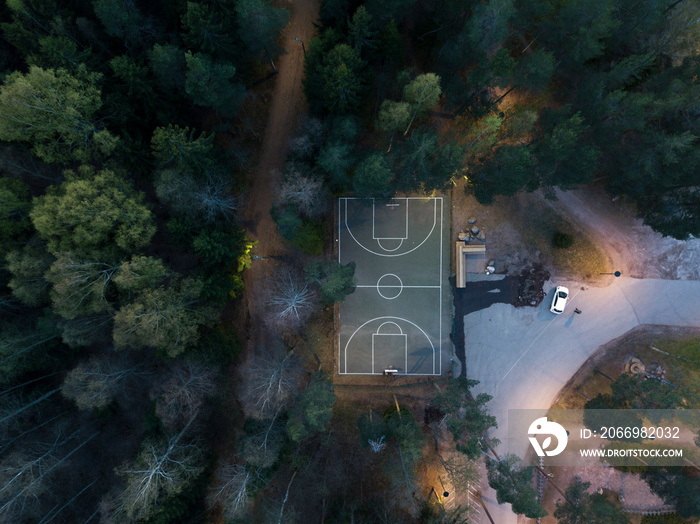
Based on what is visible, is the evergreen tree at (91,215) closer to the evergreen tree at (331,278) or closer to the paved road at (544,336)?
the evergreen tree at (331,278)

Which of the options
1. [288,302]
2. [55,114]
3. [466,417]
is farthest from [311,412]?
[55,114]

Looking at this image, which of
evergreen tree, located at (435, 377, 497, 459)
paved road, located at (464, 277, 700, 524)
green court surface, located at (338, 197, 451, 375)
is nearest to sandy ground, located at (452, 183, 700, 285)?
paved road, located at (464, 277, 700, 524)

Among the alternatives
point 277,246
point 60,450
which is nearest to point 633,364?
point 277,246

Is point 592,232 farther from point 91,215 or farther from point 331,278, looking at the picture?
point 91,215

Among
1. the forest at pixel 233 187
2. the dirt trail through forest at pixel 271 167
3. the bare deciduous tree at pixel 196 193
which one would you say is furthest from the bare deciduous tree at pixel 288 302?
the bare deciduous tree at pixel 196 193

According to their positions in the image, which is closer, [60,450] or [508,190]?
[508,190]

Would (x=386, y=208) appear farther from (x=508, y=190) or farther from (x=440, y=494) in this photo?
(x=440, y=494)

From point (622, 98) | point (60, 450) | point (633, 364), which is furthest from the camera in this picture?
point (633, 364)
